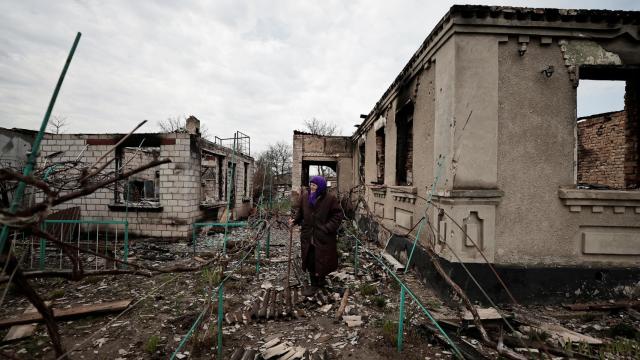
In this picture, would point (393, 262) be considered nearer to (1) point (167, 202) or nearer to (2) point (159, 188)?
(1) point (167, 202)

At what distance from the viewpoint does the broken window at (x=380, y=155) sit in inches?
342

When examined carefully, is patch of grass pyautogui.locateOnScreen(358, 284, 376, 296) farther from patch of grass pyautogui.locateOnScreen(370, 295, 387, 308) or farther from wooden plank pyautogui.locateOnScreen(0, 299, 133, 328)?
wooden plank pyautogui.locateOnScreen(0, 299, 133, 328)

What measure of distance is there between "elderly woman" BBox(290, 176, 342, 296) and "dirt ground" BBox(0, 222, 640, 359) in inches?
16.7

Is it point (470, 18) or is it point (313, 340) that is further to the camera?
point (470, 18)

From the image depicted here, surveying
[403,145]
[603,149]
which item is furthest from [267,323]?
[603,149]

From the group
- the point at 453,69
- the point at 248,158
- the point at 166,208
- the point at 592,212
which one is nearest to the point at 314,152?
the point at 248,158

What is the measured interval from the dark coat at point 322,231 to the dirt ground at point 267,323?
21.0 inches

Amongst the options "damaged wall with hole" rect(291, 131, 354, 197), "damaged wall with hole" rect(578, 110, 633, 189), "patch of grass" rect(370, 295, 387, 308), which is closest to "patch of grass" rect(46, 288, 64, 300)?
"patch of grass" rect(370, 295, 387, 308)

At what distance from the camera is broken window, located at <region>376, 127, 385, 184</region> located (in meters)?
8.68

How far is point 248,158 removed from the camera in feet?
50.9

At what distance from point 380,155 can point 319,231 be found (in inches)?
199

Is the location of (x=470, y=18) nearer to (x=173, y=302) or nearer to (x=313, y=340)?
(x=313, y=340)

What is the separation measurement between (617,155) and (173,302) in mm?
12655

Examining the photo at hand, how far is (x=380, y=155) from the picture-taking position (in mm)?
8844
